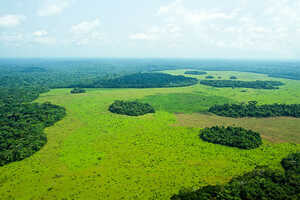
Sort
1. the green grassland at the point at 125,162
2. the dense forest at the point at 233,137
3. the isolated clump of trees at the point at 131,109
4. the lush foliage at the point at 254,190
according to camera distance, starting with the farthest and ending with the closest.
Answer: the isolated clump of trees at the point at 131,109
the dense forest at the point at 233,137
the green grassland at the point at 125,162
the lush foliage at the point at 254,190

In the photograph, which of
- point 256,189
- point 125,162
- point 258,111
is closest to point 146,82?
point 258,111

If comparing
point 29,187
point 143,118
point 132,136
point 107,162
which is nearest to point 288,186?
point 107,162

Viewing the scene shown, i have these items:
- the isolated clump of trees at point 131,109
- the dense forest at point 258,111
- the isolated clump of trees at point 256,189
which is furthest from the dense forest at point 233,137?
the isolated clump of trees at point 131,109

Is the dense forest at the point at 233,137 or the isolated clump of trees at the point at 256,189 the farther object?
the dense forest at the point at 233,137

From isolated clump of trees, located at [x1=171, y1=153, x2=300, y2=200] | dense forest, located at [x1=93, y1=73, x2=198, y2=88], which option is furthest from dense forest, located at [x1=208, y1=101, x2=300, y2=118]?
Answer: dense forest, located at [x1=93, y1=73, x2=198, y2=88]

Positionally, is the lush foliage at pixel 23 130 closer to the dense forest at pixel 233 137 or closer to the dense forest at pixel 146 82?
the dense forest at pixel 233 137

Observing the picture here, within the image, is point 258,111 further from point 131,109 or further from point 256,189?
point 256,189

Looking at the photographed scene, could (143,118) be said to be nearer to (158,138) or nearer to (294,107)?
(158,138)
